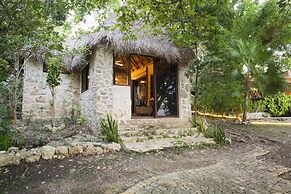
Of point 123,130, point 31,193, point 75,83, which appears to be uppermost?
point 75,83

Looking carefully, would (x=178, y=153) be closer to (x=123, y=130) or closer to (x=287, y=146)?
(x=123, y=130)

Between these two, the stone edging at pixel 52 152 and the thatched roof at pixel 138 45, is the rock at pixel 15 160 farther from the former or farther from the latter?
the thatched roof at pixel 138 45

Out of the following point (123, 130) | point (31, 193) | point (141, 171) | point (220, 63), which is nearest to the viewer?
point (31, 193)

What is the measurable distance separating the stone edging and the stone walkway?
182 cm

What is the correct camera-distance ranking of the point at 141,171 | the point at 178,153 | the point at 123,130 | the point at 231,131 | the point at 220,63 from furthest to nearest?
the point at 220,63
the point at 231,131
the point at 123,130
the point at 178,153
the point at 141,171

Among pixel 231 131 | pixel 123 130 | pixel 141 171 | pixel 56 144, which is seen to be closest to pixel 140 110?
pixel 123 130

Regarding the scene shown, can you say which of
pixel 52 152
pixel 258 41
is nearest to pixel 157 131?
pixel 52 152

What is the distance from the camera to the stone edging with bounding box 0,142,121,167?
11.8ft

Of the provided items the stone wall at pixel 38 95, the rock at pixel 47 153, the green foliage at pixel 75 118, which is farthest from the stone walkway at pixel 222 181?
the stone wall at pixel 38 95

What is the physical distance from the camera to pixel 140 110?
320 inches

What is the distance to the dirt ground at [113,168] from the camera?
2.77 metres

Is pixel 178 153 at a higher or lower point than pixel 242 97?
lower

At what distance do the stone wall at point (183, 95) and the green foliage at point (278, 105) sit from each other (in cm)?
618

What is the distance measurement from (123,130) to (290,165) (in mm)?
3991
